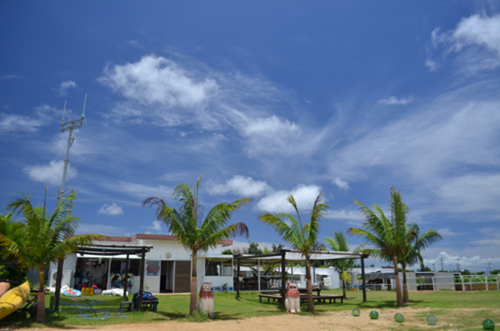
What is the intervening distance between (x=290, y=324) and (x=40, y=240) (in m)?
8.39

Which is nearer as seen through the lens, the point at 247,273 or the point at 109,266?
the point at 109,266

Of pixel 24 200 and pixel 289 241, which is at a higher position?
pixel 24 200

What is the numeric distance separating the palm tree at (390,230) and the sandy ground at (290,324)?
426cm

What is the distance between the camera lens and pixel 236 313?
1498 cm

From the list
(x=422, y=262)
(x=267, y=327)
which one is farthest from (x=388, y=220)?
(x=267, y=327)

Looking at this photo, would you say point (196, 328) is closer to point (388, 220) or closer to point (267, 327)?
point (267, 327)

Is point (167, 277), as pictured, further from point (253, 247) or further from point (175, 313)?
point (253, 247)

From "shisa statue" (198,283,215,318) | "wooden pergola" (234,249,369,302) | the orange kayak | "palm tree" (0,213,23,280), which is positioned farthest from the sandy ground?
"palm tree" (0,213,23,280)

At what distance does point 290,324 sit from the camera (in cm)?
1253

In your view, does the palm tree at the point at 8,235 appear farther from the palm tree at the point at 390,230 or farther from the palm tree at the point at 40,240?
the palm tree at the point at 390,230

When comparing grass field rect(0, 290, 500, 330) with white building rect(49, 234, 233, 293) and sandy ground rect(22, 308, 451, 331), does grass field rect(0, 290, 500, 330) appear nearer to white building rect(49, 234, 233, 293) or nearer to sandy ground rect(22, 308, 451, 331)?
sandy ground rect(22, 308, 451, 331)

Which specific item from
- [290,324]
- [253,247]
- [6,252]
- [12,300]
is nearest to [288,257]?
[290,324]

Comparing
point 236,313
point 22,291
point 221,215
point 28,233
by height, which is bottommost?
point 236,313

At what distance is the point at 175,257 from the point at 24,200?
47.2 feet
